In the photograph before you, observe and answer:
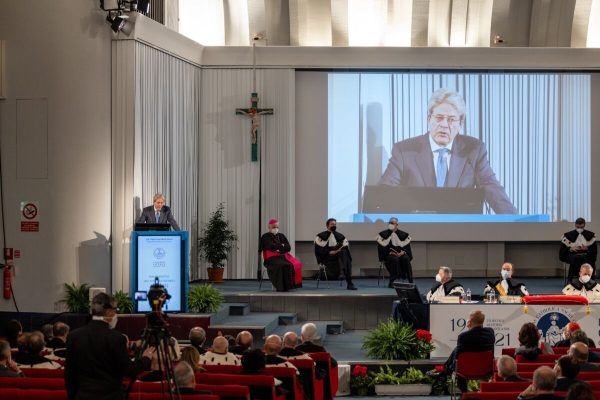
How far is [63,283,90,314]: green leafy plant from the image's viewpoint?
42.2 ft

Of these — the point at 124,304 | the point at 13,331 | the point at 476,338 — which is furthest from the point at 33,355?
the point at 124,304

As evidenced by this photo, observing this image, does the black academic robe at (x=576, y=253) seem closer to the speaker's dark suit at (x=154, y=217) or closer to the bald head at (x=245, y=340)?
the speaker's dark suit at (x=154, y=217)

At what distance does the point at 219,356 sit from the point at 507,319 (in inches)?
182

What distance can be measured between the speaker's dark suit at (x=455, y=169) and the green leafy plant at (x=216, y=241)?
2853mm

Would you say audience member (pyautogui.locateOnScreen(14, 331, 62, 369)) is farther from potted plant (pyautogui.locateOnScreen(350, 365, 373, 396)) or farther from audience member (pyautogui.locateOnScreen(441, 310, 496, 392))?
potted plant (pyautogui.locateOnScreen(350, 365, 373, 396))

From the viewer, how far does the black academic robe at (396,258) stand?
50.6 ft

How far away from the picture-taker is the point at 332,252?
50.5 feet

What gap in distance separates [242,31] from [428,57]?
3.26 metres

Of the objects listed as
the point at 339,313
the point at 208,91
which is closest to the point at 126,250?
the point at 339,313

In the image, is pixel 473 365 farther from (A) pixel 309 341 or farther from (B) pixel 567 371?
(B) pixel 567 371

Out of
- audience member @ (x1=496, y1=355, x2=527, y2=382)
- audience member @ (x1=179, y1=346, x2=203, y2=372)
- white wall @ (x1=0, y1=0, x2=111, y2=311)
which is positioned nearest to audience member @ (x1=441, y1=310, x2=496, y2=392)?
audience member @ (x1=496, y1=355, x2=527, y2=382)

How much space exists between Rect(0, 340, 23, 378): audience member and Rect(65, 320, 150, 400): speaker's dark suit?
4.32 ft

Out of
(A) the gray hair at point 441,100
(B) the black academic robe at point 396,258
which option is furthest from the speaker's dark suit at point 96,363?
(A) the gray hair at point 441,100

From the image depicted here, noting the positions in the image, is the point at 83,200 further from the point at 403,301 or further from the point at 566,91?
the point at 566,91
